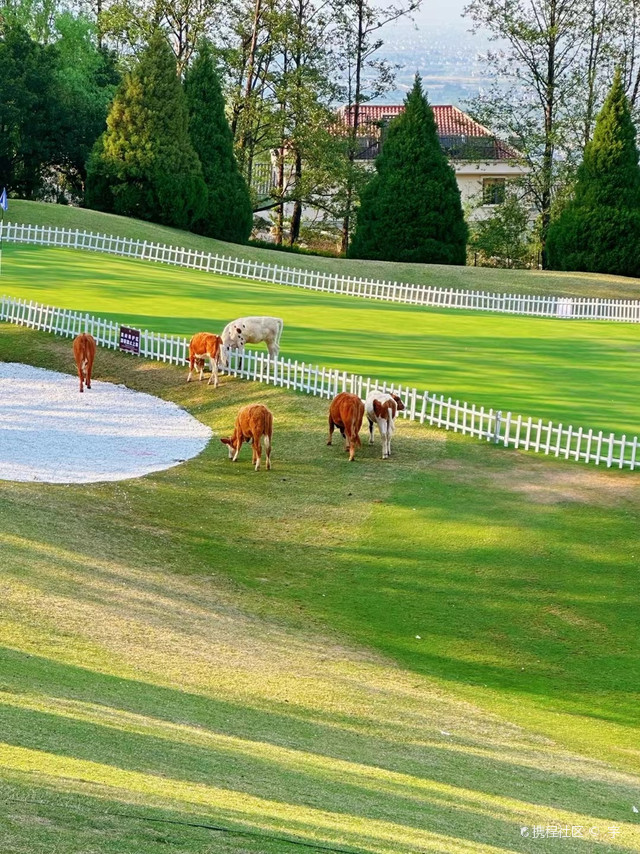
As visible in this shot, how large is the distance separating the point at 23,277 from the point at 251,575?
81.6 ft

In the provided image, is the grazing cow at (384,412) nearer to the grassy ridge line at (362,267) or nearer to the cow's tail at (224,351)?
the cow's tail at (224,351)

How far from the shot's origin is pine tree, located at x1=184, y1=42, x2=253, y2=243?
58750 millimetres

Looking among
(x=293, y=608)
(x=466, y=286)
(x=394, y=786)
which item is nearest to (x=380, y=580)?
(x=293, y=608)

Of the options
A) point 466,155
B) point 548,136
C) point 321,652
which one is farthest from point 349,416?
point 466,155

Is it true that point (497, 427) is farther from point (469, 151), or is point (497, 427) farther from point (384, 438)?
point (469, 151)

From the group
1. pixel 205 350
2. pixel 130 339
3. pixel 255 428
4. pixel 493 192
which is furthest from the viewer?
pixel 493 192

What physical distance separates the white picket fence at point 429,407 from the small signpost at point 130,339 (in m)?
0.24

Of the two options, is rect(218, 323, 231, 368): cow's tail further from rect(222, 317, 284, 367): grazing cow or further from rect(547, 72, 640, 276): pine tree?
rect(547, 72, 640, 276): pine tree

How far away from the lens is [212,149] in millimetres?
59375

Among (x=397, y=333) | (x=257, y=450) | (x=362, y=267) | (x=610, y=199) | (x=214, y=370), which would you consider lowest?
(x=257, y=450)

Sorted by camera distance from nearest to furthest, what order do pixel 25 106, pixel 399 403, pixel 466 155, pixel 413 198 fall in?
pixel 399 403
pixel 413 198
pixel 25 106
pixel 466 155

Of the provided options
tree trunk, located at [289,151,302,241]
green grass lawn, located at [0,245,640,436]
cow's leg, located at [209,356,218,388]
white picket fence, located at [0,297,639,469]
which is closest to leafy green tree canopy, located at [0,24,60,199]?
tree trunk, located at [289,151,302,241]

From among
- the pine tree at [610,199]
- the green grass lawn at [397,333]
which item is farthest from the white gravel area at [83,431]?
the pine tree at [610,199]

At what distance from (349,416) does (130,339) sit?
9.15 meters
